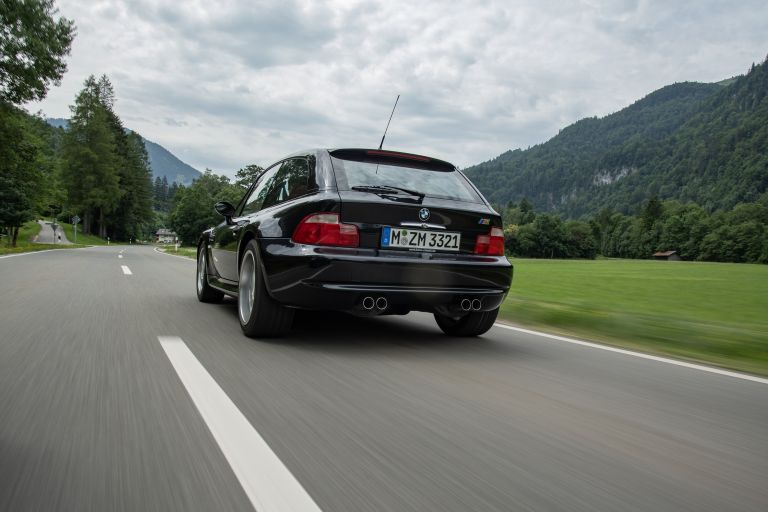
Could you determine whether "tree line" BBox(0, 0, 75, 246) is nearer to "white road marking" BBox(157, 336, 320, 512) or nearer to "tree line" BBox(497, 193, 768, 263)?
"white road marking" BBox(157, 336, 320, 512)

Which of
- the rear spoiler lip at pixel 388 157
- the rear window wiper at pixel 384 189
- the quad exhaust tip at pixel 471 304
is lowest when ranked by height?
the quad exhaust tip at pixel 471 304

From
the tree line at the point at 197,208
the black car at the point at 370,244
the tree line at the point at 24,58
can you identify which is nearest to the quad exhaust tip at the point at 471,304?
the black car at the point at 370,244

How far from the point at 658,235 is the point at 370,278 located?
5996 inches

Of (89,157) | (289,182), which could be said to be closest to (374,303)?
(289,182)

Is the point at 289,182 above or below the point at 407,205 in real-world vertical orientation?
above

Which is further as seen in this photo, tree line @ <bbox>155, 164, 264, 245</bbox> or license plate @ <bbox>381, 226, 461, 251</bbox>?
Result: tree line @ <bbox>155, 164, 264, 245</bbox>

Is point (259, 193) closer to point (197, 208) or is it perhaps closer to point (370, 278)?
point (370, 278)

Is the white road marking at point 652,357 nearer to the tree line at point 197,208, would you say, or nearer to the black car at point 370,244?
the black car at point 370,244

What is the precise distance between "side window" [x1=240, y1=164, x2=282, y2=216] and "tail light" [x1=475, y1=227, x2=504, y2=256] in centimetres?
215

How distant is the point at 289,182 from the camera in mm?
5523

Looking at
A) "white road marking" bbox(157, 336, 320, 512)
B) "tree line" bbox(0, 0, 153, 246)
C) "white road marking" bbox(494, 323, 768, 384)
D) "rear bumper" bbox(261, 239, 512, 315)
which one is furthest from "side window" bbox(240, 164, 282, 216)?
"tree line" bbox(0, 0, 153, 246)

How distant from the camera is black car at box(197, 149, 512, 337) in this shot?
181 inches

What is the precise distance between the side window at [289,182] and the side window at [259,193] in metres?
0.09

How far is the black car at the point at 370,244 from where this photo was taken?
4.59 meters
